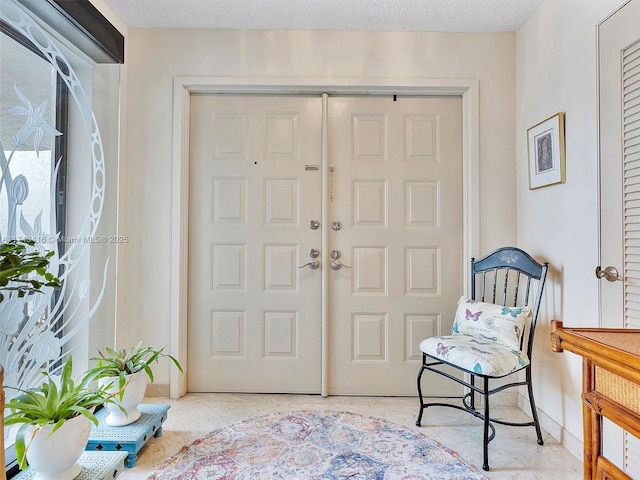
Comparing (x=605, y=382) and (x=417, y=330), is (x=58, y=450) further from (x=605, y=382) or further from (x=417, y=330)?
(x=417, y=330)

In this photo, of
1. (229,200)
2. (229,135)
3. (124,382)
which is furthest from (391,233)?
(124,382)

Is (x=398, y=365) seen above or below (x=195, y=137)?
below

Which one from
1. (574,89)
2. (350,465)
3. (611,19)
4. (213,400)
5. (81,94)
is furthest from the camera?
(213,400)

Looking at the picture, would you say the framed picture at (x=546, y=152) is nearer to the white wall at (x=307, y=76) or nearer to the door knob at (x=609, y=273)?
the white wall at (x=307, y=76)

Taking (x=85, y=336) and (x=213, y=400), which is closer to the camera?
(x=85, y=336)

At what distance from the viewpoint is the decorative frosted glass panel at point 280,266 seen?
7.55 ft

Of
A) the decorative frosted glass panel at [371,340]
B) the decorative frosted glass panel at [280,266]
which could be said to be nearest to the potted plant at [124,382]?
the decorative frosted glass panel at [280,266]

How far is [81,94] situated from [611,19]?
8.51ft

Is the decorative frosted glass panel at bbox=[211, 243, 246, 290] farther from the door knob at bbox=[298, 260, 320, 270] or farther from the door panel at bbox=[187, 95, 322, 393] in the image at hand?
the door knob at bbox=[298, 260, 320, 270]

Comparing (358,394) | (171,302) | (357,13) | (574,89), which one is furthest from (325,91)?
(358,394)

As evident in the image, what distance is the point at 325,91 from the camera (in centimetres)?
227

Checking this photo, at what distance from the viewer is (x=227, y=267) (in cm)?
230

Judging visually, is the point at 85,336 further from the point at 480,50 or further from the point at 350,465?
the point at 480,50

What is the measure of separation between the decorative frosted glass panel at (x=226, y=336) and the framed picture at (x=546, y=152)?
206 centimetres
